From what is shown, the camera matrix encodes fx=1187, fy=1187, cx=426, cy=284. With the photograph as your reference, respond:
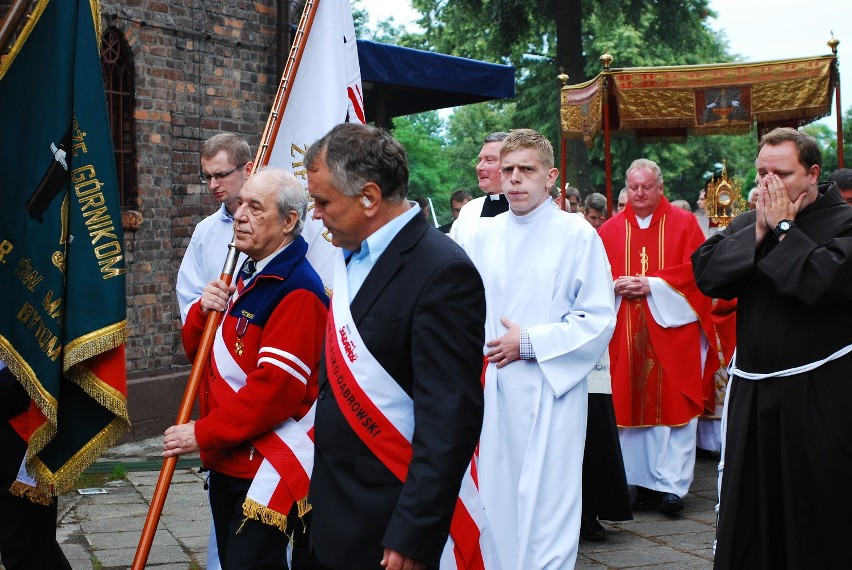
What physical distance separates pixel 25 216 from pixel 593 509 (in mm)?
3808

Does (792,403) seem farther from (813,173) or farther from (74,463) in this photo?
(74,463)

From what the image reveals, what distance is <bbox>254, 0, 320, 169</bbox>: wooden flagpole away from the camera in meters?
4.90

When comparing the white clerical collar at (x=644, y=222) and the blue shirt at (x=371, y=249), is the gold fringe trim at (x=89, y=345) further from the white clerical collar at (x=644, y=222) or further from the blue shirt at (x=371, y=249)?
the white clerical collar at (x=644, y=222)

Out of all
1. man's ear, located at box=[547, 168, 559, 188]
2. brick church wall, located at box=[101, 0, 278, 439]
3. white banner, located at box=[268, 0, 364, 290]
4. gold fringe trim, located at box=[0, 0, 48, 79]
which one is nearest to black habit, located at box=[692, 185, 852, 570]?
man's ear, located at box=[547, 168, 559, 188]

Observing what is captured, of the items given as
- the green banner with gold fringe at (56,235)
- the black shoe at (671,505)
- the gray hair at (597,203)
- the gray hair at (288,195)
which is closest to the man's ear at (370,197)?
the gray hair at (288,195)

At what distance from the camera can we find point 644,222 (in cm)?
822

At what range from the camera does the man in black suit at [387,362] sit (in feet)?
9.79

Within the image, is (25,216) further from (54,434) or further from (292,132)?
(292,132)

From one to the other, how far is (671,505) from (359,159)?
509cm

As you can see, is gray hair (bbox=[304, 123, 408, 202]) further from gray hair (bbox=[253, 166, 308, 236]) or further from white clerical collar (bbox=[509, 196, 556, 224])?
white clerical collar (bbox=[509, 196, 556, 224])

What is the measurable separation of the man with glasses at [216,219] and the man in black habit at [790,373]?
223 cm

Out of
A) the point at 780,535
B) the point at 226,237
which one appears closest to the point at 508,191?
the point at 226,237

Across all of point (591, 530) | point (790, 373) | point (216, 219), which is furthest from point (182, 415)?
point (591, 530)

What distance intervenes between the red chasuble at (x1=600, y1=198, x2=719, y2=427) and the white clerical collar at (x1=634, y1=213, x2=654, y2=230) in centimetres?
3
